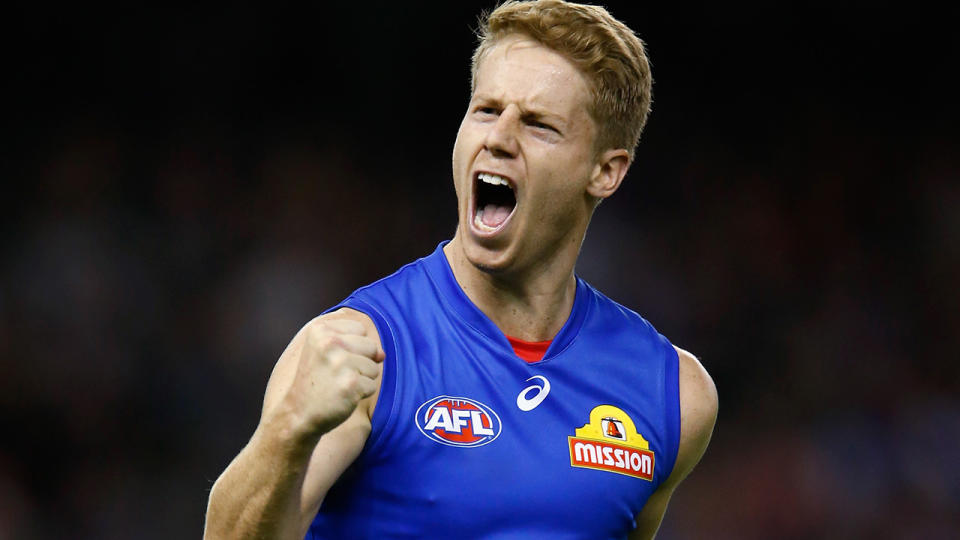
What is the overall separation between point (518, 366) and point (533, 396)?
0.28ft

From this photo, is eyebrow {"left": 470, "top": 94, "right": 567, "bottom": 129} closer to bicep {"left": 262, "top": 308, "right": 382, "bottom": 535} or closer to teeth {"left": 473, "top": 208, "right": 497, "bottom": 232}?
teeth {"left": 473, "top": 208, "right": 497, "bottom": 232}

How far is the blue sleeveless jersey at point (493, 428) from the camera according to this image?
2828mm

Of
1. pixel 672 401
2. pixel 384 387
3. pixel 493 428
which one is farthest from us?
pixel 672 401

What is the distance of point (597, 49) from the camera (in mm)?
3107

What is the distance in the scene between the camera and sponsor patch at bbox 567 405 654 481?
3.04 meters

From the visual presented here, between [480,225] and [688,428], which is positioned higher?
[480,225]

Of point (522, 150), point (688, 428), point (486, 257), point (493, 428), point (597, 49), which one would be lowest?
point (688, 428)

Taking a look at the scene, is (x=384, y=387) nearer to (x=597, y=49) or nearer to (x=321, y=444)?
(x=321, y=444)

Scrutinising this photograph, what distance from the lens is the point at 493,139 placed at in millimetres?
3010

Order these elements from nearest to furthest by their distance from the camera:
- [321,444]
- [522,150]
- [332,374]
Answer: [332,374], [321,444], [522,150]

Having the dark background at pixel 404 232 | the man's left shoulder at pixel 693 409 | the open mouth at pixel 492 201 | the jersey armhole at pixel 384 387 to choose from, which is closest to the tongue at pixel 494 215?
the open mouth at pixel 492 201

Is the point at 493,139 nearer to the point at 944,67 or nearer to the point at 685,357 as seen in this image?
the point at 685,357

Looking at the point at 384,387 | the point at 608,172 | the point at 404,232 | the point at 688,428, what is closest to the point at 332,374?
the point at 384,387

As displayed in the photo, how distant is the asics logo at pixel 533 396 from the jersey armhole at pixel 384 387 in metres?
0.36
